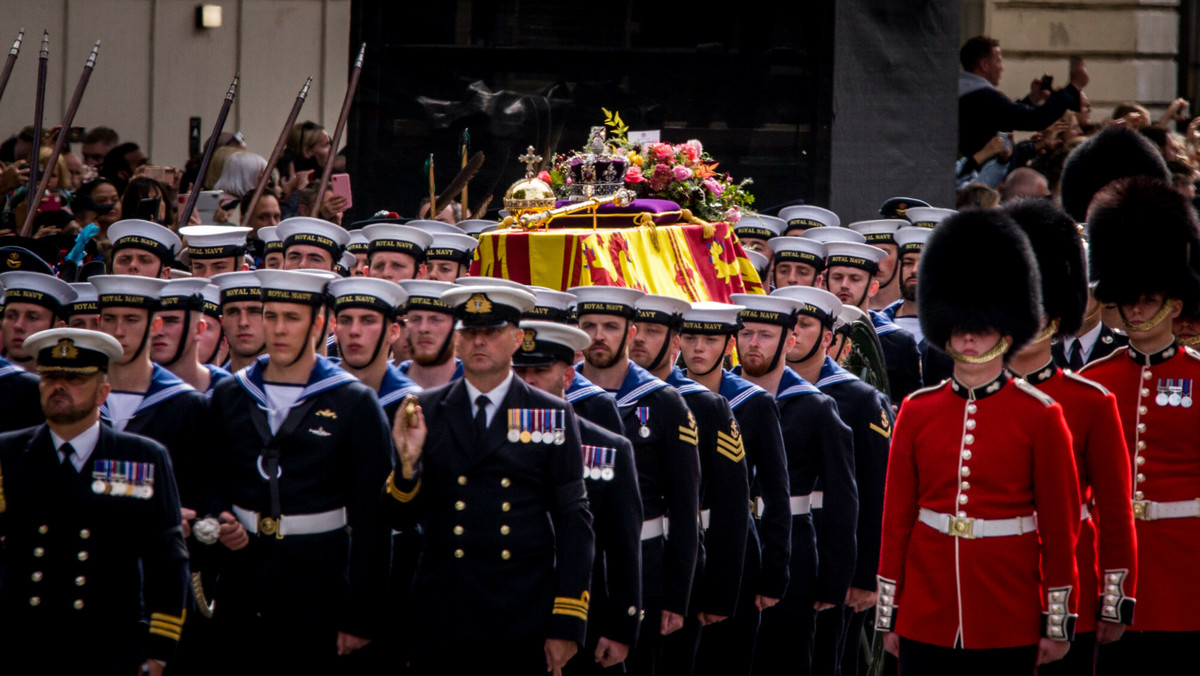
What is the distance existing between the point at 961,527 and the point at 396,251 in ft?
12.9

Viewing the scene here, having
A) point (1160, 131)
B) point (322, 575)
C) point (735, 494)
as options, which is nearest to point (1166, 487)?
point (735, 494)

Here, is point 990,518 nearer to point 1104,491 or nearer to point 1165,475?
point 1104,491

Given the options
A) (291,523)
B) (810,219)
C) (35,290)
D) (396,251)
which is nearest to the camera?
(291,523)

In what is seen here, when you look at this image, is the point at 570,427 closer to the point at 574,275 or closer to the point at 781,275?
the point at 574,275

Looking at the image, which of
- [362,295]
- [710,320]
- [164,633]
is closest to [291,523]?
[164,633]

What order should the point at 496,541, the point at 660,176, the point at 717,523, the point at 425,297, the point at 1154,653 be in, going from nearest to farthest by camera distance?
the point at 496,541 < the point at 1154,653 < the point at 717,523 < the point at 425,297 < the point at 660,176

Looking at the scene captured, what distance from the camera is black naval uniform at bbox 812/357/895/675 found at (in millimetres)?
7406

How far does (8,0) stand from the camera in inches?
555

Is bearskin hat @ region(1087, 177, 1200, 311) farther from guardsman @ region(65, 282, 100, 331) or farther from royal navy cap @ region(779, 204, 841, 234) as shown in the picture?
royal navy cap @ region(779, 204, 841, 234)

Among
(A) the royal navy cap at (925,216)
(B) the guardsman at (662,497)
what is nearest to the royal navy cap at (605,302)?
(B) the guardsman at (662,497)

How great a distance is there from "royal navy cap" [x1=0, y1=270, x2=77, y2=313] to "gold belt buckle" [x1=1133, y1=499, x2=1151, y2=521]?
4.13 m

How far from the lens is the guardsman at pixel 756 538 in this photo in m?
6.86

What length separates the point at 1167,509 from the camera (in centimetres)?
622

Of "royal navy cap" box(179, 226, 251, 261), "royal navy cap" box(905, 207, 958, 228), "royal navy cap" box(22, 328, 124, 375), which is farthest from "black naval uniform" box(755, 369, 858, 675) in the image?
"royal navy cap" box(905, 207, 958, 228)
